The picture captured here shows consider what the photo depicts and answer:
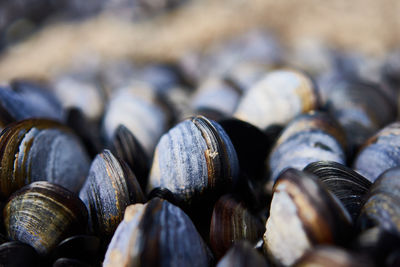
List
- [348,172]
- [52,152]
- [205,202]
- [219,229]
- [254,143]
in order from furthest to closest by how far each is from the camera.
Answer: [254,143] → [52,152] → [205,202] → [348,172] → [219,229]

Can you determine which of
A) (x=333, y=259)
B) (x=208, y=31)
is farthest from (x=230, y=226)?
(x=208, y=31)

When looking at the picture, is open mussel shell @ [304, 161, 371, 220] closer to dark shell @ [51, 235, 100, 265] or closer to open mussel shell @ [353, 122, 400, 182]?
open mussel shell @ [353, 122, 400, 182]

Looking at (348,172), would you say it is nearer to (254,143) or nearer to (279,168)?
(279,168)

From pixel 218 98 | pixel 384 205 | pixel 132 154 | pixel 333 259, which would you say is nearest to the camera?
pixel 333 259

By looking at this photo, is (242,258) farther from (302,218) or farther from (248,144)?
(248,144)

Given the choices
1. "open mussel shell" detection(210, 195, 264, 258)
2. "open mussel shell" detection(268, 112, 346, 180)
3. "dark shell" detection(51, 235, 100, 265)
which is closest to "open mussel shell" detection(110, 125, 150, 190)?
"dark shell" detection(51, 235, 100, 265)

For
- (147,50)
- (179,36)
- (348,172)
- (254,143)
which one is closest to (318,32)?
(179,36)
